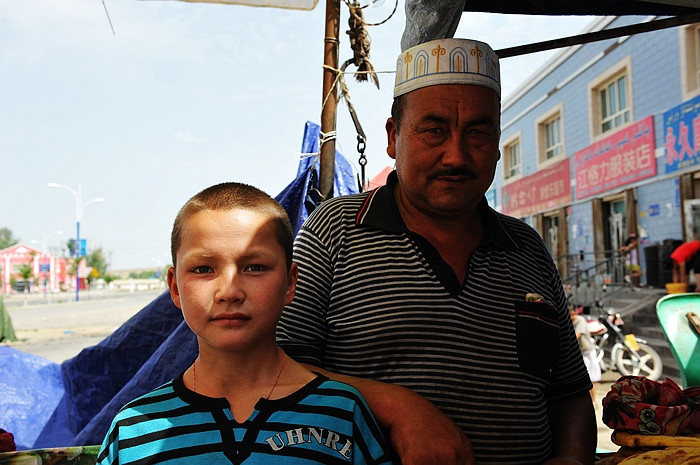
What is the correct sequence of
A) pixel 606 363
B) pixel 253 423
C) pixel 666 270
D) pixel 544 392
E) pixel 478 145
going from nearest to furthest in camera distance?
→ pixel 253 423
pixel 478 145
pixel 544 392
pixel 606 363
pixel 666 270

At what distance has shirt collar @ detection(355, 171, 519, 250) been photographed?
5.20 ft

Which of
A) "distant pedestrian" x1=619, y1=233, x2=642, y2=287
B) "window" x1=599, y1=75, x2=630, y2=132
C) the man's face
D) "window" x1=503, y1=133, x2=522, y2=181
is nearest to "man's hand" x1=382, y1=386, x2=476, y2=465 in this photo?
the man's face

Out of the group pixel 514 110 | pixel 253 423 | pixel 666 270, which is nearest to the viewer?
pixel 253 423

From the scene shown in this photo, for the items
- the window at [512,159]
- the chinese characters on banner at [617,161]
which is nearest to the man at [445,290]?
the chinese characters on banner at [617,161]

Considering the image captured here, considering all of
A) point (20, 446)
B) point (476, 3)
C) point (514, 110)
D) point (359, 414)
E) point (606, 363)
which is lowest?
point (606, 363)

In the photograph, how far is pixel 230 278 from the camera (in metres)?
1.17

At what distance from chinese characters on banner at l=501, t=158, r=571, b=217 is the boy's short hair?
16.2 meters

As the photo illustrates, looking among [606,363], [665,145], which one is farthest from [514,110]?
[606,363]

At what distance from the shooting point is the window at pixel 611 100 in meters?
13.2

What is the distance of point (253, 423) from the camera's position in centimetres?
114

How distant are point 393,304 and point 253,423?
50 centimetres

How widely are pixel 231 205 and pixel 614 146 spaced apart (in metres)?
14.1

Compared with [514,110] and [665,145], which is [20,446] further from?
[514,110]

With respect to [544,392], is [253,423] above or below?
above
